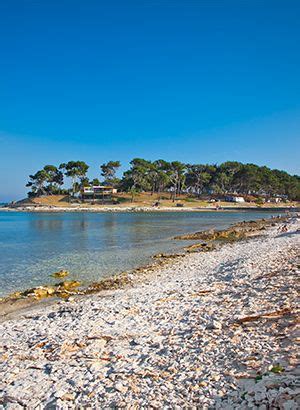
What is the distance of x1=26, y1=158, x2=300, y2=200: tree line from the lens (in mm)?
141875

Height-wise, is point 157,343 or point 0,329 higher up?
point 157,343

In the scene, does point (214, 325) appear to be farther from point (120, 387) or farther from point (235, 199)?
point (235, 199)

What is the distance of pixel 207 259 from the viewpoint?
1892 centimetres

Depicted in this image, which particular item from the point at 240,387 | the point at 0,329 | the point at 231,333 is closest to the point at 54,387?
the point at 240,387

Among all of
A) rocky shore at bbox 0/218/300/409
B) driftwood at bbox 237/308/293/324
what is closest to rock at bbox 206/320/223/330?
rocky shore at bbox 0/218/300/409

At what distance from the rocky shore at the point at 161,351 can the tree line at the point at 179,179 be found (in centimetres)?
12599

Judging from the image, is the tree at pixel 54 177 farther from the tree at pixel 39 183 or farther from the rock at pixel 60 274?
the rock at pixel 60 274

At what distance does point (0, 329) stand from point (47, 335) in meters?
1.96

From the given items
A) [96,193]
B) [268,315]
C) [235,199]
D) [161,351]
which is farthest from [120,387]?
[235,199]

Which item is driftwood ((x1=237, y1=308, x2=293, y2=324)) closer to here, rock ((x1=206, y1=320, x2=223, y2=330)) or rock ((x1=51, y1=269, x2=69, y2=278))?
rock ((x1=206, y1=320, x2=223, y2=330))

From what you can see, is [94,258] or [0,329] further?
[94,258]

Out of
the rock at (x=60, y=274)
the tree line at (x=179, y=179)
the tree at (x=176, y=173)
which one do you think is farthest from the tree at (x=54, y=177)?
the rock at (x=60, y=274)

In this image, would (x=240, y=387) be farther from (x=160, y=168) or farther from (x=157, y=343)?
(x=160, y=168)

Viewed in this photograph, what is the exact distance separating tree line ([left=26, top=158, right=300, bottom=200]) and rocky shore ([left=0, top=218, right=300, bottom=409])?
126 metres
